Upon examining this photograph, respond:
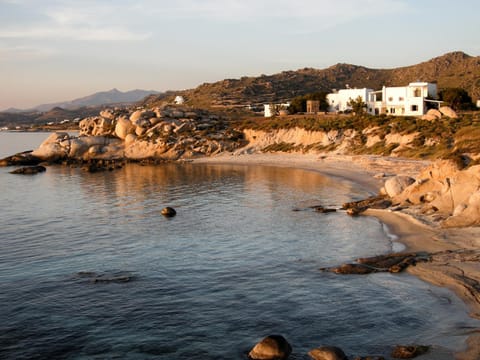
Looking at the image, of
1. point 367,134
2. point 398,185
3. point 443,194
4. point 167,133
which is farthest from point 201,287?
point 167,133

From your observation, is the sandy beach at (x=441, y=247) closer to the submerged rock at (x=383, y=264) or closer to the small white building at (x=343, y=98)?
the submerged rock at (x=383, y=264)

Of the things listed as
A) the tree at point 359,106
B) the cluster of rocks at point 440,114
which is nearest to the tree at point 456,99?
the cluster of rocks at point 440,114

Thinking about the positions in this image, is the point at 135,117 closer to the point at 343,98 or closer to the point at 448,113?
the point at 343,98

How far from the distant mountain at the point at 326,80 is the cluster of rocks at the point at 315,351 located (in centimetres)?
11901

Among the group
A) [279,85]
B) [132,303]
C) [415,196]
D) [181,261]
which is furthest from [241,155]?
[279,85]

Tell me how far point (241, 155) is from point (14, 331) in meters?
66.3

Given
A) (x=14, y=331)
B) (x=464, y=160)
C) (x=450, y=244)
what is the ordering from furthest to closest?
(x=464, y=160) → (x=450, y=244) → (x=14, y=331)

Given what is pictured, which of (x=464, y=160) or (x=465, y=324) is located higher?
(x=464, y=160)

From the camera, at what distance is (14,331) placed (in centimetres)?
1697

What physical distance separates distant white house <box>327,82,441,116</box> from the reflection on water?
48101mm

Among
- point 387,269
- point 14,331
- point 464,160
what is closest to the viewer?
point 14,331

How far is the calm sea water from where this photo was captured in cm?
1579

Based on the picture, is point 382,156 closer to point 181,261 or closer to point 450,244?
point 450,244

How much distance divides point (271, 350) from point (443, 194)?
2073 cm
